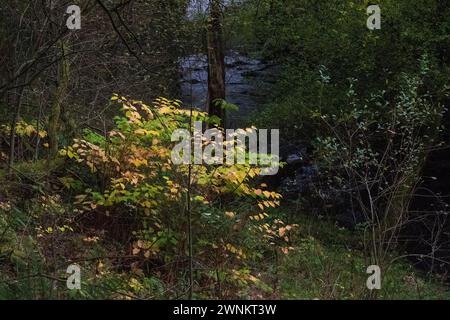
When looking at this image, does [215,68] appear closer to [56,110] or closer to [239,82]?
[56,110]

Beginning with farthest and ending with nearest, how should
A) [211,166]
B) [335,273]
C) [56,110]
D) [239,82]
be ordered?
[239,82]
[56,110]
[211,166]
[335,273]

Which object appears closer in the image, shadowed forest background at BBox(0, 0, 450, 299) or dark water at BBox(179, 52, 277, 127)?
shadowed forest background at BBox(0, 0, 450, 299)

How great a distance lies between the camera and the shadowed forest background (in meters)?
5.71

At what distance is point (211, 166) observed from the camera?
24.4 ft

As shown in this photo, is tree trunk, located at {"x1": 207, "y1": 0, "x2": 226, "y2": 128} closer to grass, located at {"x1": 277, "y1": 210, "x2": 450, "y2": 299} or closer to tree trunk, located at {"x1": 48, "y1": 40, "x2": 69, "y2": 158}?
grass, located at {"x1": 277, "y1": 210, "x2": 450, "y2": 299}

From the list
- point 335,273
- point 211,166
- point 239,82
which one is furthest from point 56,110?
point 239,82

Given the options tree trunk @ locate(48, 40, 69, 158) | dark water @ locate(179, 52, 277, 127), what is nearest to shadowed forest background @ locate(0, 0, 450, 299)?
tree trunk @ locate(48, 40, 69, 158)

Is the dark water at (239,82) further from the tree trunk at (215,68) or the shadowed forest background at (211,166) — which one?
the tree trunk at (215,68)

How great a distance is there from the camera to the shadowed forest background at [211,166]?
225 inches

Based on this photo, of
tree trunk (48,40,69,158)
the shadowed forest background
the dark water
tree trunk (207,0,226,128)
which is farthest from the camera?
Answer: the dark water

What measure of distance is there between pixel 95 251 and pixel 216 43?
21.6ft

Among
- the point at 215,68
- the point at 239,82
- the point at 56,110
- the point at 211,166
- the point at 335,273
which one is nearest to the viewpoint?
the point at 335,273

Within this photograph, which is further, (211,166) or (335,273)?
(211,166)

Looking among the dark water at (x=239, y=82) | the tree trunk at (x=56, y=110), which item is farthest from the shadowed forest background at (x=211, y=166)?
the dark water at (x=239, y=82)
